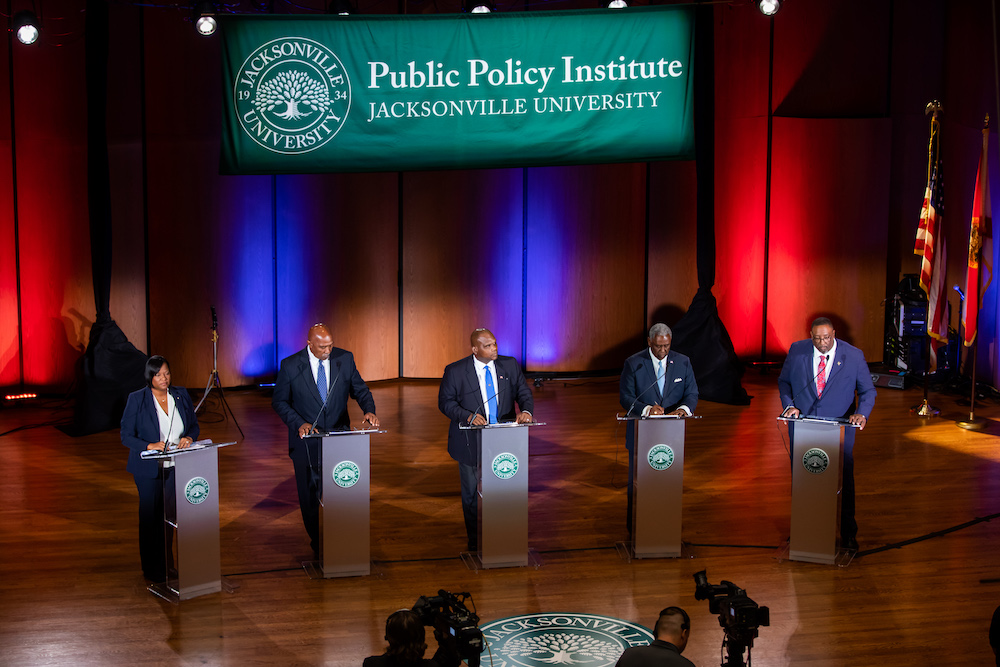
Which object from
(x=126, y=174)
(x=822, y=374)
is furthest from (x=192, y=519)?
(x=126, y=174)

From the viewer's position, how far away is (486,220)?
1174 centimetres

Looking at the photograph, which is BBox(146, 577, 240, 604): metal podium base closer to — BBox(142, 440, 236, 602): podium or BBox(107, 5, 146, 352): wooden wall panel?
BBox(142, 440, 236, 602): podium

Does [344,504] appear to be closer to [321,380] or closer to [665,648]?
[321,380]

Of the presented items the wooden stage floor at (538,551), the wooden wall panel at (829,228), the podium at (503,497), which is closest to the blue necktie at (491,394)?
the podium at (503,497)

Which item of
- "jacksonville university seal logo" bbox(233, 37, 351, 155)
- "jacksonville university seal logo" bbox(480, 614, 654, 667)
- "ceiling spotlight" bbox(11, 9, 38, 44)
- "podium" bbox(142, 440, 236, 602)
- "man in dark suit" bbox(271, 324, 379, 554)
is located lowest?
"jacksonville university seal logo" bbox(480, 614, 654, 667)

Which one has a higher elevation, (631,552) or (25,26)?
(25,26)

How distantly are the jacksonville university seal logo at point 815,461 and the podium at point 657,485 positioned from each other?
2.40 ft

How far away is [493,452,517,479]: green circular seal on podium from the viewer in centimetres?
650

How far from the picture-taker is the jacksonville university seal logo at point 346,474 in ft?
20.7

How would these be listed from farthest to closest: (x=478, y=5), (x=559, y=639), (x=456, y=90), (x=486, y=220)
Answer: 1. (x=486, y=220)
2. (x=478, y=5)
3. (x=456, y=90)
4. (x=559, y=639)

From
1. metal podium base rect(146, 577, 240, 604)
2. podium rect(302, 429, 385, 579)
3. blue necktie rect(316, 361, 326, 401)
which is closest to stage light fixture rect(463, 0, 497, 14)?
blue necktie rect(316, 361, 326, 401)

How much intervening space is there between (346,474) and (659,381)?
201 centimetres

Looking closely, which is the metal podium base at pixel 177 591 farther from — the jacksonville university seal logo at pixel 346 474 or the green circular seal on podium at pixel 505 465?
the green circular seal on podium at pixel 505 465

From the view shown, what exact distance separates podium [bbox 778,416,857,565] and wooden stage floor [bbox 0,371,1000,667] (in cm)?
14
